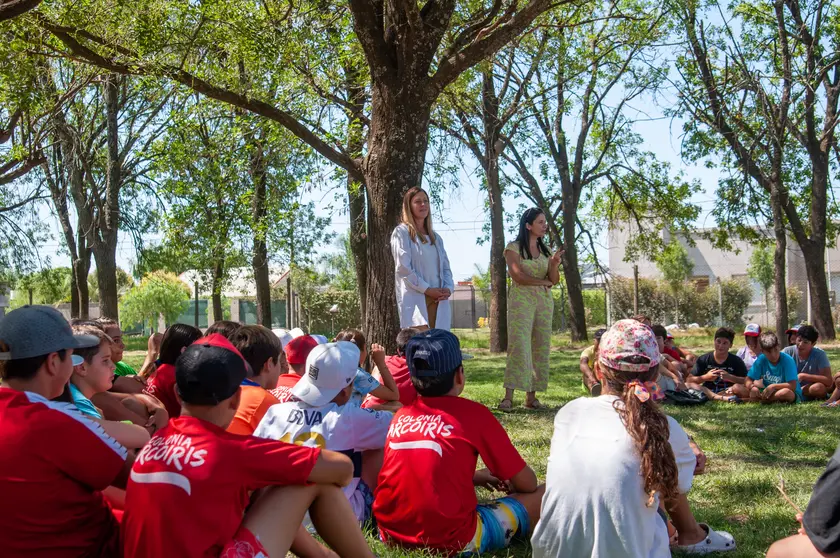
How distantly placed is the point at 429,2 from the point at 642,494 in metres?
5.56

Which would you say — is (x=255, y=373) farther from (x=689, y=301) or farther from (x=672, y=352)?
(x=689, y=301)

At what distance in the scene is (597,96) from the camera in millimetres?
19891

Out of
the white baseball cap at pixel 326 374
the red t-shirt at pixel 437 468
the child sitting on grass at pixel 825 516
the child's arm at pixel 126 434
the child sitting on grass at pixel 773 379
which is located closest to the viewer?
the child sitting on grass at pixel 825 516

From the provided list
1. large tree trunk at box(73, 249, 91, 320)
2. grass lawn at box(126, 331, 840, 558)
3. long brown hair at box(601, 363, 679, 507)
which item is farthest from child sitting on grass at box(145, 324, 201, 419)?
large tree trunk at box(73, 249, 91, 320)

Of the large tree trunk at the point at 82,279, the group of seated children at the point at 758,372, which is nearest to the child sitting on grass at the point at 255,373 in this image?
the group of seated children at the point at 758,372

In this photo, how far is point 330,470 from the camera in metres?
2.71

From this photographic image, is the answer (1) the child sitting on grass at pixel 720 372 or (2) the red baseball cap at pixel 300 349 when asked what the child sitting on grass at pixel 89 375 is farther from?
(1) the child sitting on grass at pixel 720 372

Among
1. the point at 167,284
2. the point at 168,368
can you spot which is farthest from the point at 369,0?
the point at 167,284

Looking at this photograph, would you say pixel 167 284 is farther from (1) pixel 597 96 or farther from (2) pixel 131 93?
(1) pixel 597 96

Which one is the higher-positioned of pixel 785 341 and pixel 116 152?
pixel 116 152

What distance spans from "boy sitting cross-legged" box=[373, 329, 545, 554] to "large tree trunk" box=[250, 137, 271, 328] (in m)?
12.5

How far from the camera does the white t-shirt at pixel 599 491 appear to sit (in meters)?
2.69

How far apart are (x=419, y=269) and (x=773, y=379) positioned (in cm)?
411

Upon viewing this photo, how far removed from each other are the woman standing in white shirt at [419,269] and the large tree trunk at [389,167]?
466mm
